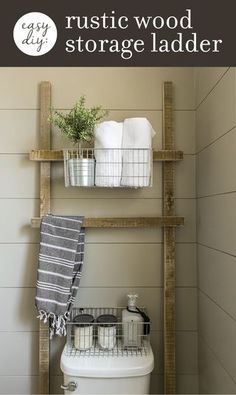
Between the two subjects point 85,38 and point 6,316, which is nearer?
point 85,38

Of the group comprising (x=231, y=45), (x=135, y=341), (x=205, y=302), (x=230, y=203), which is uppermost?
(x=231, y=45)

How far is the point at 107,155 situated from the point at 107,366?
2.46 ft

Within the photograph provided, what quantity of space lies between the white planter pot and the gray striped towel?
16 centimetres

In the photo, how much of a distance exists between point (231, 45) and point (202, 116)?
293 mm

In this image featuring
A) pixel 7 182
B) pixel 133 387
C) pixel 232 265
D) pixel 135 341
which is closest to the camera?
pixel 232 265

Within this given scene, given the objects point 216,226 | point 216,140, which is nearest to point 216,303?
point 216,226

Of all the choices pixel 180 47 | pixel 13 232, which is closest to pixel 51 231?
pixel 13 232

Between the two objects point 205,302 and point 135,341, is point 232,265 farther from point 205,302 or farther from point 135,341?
point 135,341

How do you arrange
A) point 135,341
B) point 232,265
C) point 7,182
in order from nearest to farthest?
point 232,265 → point 135,341 → point 7,182

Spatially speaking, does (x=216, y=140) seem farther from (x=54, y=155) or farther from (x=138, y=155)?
(x=54, y=155)

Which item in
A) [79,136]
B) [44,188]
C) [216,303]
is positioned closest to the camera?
[216,303]

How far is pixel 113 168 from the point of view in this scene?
1192 millimetres

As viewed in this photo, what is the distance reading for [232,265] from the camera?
0.96m

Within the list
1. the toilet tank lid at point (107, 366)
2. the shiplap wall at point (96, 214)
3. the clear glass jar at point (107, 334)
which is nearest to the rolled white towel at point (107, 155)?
the shiplap wall at point (96, 214)
